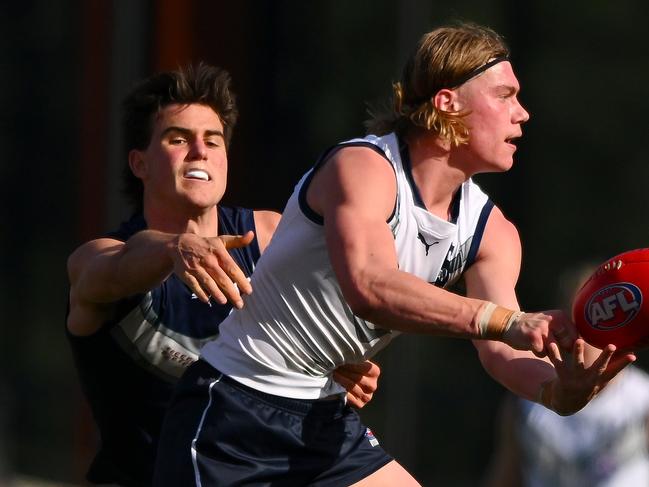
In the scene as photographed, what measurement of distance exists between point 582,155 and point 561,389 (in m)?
3.66

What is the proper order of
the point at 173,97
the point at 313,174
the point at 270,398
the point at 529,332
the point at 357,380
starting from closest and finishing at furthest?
the point at 529,332, the point at 313,174, the point at 270,398, the point at 357,380, the point at 173,97

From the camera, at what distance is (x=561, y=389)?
11.7ft

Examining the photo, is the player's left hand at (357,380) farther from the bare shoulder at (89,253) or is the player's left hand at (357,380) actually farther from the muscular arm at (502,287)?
the bare shoulder at (89,253)

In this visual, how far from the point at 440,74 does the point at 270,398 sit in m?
0.98

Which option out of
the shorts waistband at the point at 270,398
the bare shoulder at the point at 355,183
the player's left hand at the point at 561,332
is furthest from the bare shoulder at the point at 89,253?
the player's left hand at the point at 561,332

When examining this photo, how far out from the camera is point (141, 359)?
4402 mm

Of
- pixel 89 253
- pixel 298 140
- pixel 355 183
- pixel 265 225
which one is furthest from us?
pixel 298 140

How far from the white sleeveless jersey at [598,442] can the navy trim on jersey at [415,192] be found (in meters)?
1.00

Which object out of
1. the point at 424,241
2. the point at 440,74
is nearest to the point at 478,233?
the point at 424,241

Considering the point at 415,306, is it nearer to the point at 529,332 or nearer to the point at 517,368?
the point at 529,332

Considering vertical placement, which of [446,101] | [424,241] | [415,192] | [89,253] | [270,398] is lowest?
[270,398]

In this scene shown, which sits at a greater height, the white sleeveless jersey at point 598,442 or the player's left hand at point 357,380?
the player's left hand at point 357,380

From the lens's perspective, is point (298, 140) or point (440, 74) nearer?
point (440, 74)

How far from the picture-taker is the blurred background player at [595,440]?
439cm
